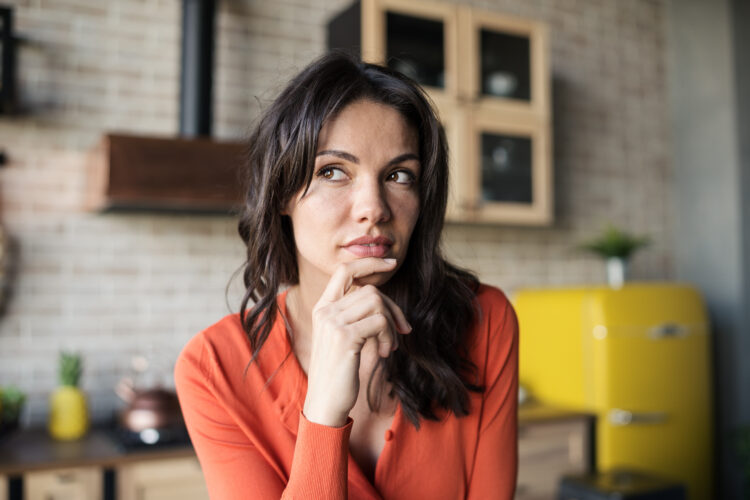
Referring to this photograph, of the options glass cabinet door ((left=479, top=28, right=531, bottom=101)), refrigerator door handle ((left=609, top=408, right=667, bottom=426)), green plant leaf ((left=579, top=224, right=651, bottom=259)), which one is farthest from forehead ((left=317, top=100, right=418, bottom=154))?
green plant leaf ((left=579, top=224, right=651, bottom=259))

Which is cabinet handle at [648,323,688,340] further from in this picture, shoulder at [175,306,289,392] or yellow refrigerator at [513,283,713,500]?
shoulder at [175,306,289,392]

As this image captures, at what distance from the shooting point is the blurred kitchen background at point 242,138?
260cm

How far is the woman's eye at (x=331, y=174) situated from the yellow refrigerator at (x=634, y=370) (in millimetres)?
2243

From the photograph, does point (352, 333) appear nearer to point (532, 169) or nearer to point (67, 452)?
point (67, 452)

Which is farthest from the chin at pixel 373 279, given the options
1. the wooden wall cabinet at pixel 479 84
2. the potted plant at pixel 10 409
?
the wooden wall cabinet at pixel 479 84

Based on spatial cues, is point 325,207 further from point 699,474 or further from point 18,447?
point 699,474

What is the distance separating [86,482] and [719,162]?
12.0 feet

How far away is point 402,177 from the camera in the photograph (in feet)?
3.66

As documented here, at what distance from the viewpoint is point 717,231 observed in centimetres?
396

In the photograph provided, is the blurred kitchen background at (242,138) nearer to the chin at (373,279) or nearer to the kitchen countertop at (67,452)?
the kitchen countertop at (67,452)

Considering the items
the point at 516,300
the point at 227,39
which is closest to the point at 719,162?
the point at 516,300

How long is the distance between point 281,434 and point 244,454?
7 centimetres

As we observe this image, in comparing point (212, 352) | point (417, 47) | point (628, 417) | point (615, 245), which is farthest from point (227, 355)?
point (615, 245)

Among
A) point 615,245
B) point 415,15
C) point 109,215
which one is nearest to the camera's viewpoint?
point 109,215
